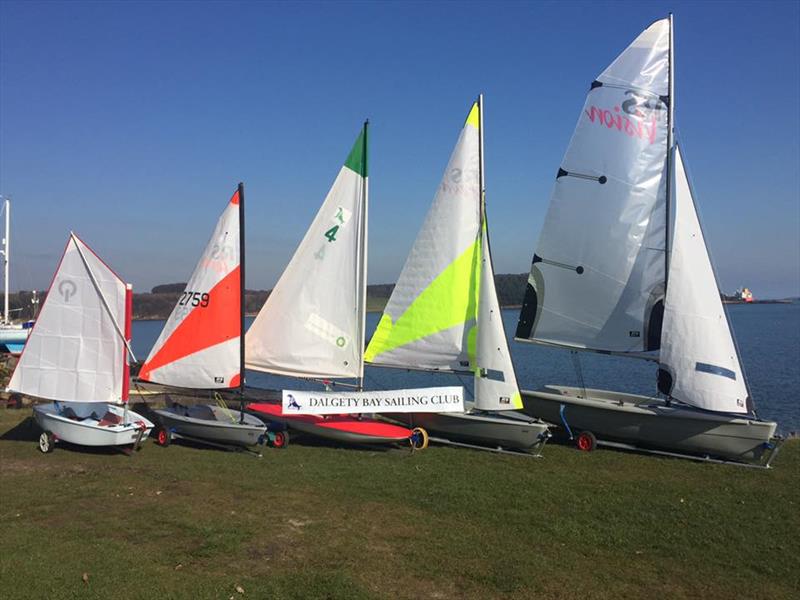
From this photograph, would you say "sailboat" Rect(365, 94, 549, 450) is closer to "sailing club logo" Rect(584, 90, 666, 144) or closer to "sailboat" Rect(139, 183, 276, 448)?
"sailing club logo" Rect(584, 90, 666, 144)

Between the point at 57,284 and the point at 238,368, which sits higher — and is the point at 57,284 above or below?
above

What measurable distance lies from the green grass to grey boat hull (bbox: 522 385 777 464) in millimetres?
441

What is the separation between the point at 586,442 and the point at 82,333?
10.4 m

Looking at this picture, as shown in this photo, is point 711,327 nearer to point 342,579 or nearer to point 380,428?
point 380,428

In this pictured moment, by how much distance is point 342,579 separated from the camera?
6.74m

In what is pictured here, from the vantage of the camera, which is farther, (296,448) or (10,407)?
(10,407)

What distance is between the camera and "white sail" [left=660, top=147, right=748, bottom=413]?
39.6 feet

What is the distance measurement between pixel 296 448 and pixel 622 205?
8.79 m

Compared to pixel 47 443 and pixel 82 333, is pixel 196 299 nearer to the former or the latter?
pixel 82 333

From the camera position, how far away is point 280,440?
43.3 ft

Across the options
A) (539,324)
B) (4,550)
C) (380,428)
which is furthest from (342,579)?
(539,324)

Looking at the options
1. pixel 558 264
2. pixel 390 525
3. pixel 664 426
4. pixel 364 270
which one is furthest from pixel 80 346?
pixel 664 426

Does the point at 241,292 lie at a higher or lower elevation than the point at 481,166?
lower

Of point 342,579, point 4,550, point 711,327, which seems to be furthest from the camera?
point 711,327
